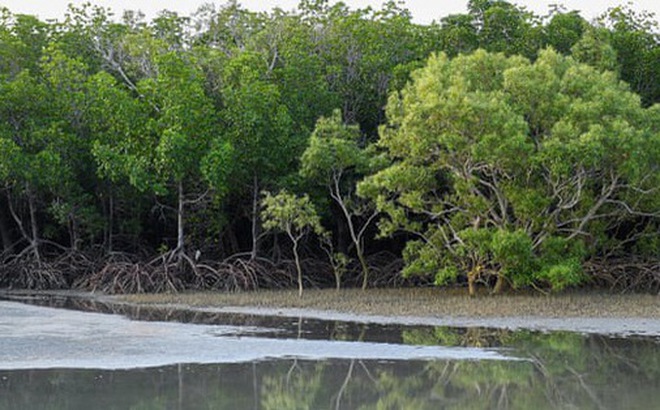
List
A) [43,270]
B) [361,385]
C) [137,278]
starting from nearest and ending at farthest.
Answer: [361,385]
[137,278]
[43,270]

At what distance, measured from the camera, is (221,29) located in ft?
104

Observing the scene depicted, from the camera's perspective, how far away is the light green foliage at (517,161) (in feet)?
69.0

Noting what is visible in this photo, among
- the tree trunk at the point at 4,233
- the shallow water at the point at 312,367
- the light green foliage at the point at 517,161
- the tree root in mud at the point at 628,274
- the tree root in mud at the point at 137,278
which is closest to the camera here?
the shallow water at the point at 312,367

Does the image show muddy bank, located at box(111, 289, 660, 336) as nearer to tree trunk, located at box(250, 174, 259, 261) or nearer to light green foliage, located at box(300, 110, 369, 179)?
tree trunk, located at box(250, 174, 259, 261)

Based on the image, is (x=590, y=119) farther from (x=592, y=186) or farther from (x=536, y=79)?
(x=592, y=186)

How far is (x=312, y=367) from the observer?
42.3ft

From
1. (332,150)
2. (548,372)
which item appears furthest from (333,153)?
(548,372)

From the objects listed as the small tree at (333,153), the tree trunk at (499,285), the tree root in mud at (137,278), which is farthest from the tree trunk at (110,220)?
the tree trunk at (499,285)

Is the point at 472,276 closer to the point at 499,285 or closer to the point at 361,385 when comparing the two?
the point at 499,285

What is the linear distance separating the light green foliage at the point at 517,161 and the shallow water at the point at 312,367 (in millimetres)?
5254

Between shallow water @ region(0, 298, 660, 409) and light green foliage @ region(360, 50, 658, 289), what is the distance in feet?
17.2

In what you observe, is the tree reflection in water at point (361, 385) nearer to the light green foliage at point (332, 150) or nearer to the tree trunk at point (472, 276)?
the tree trunk at point (472, 276)

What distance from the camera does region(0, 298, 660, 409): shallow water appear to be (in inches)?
424

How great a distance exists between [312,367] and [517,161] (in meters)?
9.96
